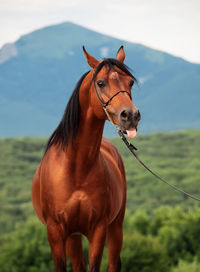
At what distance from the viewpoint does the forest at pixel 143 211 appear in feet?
95.3

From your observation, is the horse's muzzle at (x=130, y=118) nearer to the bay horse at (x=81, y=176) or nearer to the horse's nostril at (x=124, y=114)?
the horse's nostril at (x=124, y=114)

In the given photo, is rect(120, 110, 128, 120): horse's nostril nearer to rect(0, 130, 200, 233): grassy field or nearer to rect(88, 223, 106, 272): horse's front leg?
rect(88, 223, 106, 272): horse's front leg

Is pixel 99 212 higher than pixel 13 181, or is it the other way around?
pixel 99 212

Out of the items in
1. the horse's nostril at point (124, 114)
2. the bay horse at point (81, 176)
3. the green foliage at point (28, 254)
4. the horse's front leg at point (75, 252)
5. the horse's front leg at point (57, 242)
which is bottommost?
the green foliage at point (28, 254)

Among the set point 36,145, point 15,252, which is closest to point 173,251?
point 15,252

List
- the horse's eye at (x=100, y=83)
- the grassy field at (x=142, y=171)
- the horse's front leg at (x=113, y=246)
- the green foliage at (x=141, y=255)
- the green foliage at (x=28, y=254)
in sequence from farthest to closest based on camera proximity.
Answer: the grassy field at (x=142, y=171) → the green foliage at (x=28, y=254) → the green foliage at (x=141, y=255) → the horse's front leg at (x=113, y=246) → the horse's eye at (x=100, y=83)

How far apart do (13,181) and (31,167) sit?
11.6 meters

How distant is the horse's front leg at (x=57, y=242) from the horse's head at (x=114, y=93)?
1395mm

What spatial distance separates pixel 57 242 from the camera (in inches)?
236

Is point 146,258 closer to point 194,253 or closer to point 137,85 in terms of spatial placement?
Answer: point 194,253

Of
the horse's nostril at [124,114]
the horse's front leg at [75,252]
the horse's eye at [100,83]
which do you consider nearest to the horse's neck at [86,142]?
the horse's eye at [100,83]

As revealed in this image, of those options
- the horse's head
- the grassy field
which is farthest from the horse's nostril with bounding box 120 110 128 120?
the grassy field

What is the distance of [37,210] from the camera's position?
22.0 feet

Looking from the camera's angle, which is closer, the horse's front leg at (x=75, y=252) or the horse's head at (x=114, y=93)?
the horse's head at (x=114, y=93)
